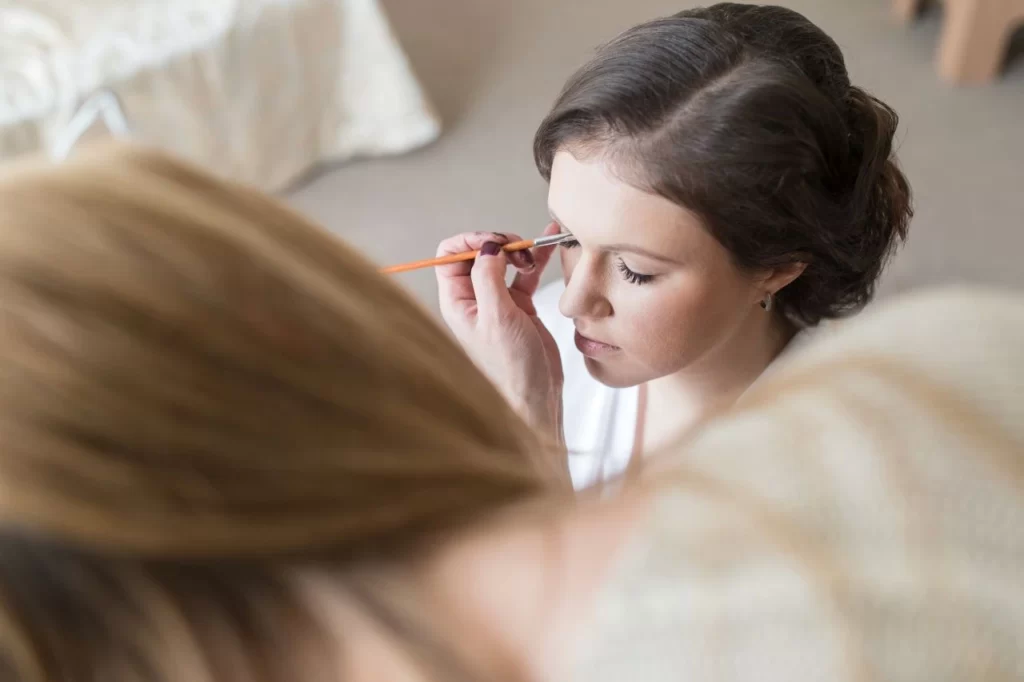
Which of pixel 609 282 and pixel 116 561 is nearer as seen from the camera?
pixel 116 561

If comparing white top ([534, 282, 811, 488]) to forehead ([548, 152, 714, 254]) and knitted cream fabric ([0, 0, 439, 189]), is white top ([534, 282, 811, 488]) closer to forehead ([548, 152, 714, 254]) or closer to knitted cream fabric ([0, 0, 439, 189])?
forehead ([548, 152, 714, 254])

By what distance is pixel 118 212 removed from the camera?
262 mm

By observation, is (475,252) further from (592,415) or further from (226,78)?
(226,78)

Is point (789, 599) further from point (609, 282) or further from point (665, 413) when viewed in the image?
point (665, 413)

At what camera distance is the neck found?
0.90 metres

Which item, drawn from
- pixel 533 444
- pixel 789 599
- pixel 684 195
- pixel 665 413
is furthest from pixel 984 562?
pixel 665 413

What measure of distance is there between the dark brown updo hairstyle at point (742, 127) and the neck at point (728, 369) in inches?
4.5

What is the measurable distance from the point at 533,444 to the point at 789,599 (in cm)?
17

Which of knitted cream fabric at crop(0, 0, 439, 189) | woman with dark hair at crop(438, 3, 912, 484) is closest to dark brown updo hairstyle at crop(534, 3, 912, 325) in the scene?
woman with dark hair at crop(438, 3, 912, 484)

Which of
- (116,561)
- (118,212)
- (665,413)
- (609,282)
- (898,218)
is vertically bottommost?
(665,413)

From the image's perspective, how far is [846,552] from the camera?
284 millimetres

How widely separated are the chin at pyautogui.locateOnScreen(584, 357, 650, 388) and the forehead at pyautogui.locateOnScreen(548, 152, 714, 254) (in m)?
0.16

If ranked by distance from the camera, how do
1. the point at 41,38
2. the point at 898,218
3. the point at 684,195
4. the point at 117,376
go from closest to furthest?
the point at 117,376 → the point at 684,195 → the point at 898,218 → the point at 41,38

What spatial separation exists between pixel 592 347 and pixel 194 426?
0.65 m
